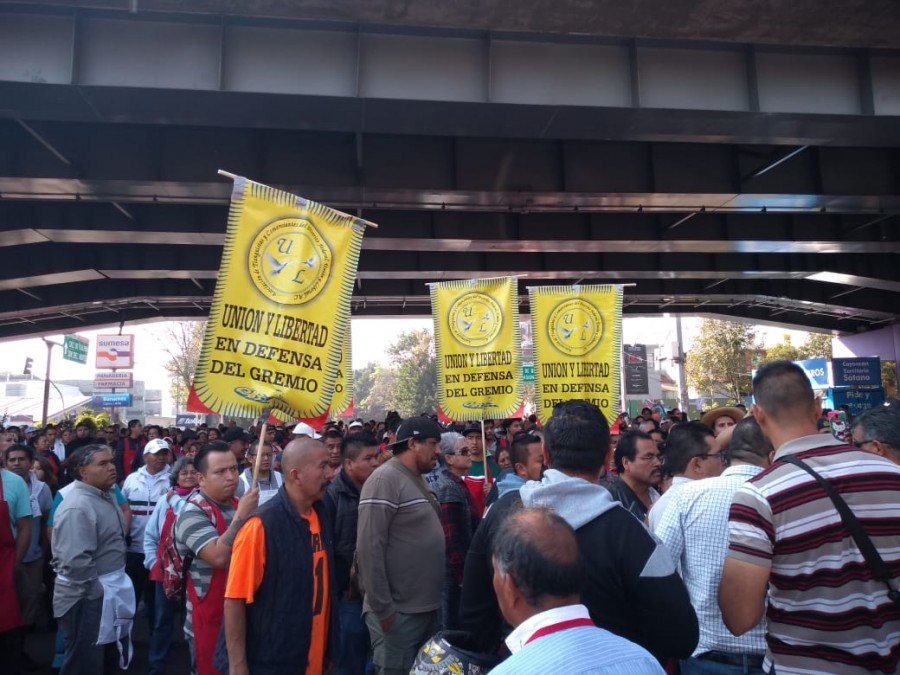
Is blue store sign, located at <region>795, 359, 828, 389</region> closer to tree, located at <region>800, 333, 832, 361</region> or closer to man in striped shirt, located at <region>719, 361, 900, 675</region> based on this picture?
tree, located at <region>800, 333, 832, 361</region>

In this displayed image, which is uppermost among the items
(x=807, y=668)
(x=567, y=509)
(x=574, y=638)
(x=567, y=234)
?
(x=567, y=234)

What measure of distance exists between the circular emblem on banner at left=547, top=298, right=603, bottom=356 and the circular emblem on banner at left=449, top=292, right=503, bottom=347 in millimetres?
673

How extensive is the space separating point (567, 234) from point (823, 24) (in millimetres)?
8366

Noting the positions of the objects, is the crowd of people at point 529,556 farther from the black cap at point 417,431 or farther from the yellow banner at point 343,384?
the yellow banner at point 343,384

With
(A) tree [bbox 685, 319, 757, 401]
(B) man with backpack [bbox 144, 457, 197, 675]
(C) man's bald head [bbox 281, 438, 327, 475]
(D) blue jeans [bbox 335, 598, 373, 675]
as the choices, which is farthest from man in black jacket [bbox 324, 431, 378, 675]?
(A) tree [bbox 685, 319, 757, 401]

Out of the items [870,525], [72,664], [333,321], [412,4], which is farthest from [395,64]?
[870,525]

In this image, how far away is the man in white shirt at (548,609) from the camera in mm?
1711

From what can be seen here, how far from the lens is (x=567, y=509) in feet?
8.83

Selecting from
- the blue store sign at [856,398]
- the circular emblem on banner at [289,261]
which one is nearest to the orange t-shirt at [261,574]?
the circular emblem on banner at [289,261]

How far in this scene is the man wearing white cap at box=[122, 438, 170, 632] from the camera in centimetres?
779

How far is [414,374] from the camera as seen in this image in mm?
92812

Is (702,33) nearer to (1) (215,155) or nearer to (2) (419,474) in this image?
(2) (419,474)

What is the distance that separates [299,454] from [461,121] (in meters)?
8.48

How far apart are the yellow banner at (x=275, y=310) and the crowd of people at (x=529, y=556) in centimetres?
38
